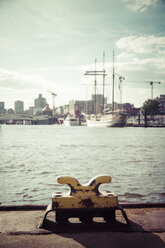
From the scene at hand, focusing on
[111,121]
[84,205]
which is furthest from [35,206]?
[111,121]

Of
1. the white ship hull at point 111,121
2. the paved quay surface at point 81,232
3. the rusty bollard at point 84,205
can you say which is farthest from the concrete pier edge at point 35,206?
the white ship hull at point 111,121

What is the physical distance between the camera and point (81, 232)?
362cm

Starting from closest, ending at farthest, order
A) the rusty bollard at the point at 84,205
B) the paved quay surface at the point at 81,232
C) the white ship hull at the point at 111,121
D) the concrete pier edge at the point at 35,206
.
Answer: the paved quay surface at the point at 81,232 < the rusty bollard at the point at 84,205 < the concrete pier edge at the point at 35,206 < the white ship hull at the point at 111,121

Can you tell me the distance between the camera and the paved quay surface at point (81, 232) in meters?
3.27

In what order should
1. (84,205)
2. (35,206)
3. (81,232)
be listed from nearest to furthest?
(81,232) < (84,205) < (35,206)

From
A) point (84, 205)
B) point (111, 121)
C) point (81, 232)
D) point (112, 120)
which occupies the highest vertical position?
point (112, 120)

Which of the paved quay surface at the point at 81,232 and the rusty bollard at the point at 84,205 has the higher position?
the rusty bollard at the point at 84,205

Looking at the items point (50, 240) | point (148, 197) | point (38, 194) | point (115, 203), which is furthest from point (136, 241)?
point (38, 194)

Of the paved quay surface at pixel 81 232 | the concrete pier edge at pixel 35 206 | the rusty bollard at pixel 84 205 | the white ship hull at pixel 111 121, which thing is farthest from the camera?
the white ship hull at pixel 111 121

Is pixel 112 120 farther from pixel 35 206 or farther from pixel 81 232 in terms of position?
pixel 81 232

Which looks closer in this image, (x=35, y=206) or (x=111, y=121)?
(x=35, y=206)

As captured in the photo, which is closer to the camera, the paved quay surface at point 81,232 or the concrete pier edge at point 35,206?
the paved quay surface at point 81,232

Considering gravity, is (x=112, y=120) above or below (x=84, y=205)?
above

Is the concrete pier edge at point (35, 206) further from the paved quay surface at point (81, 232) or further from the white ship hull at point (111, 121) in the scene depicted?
the white ship hull at point (111, 121)
